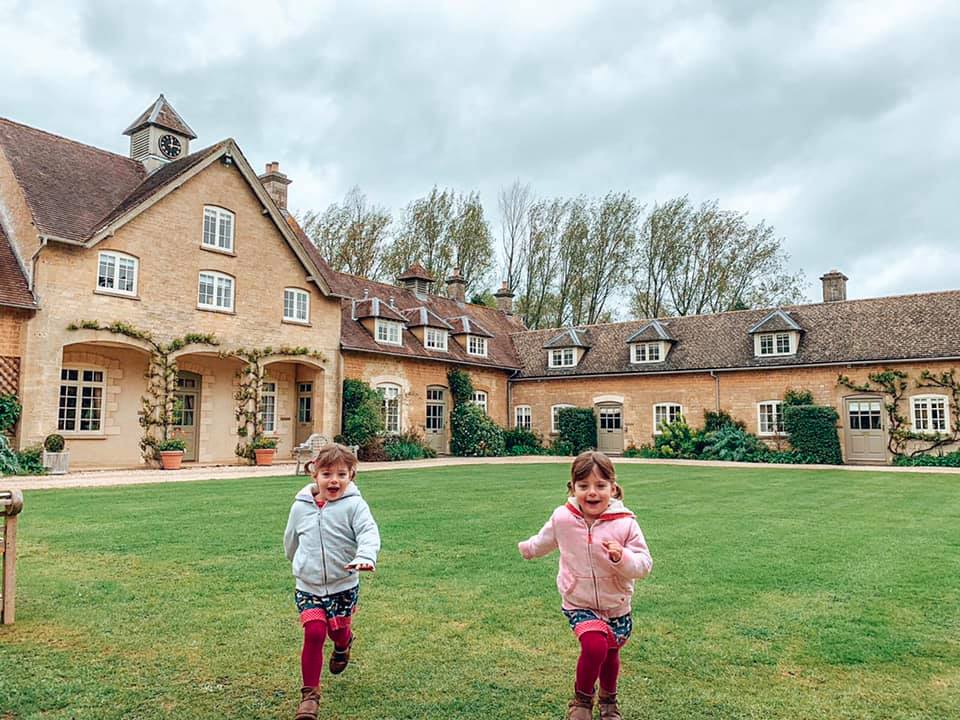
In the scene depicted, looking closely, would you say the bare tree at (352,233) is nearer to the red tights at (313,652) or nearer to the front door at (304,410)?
the front door at (304,410)

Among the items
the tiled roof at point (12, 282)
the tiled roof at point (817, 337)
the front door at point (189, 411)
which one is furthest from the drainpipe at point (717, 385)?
the tiled roof at point (12, 282)

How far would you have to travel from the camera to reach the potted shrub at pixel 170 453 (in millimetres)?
17562

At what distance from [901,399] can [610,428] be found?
956cm

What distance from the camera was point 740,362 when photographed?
2466 centimetres

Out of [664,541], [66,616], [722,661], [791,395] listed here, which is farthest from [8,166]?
[791,395]

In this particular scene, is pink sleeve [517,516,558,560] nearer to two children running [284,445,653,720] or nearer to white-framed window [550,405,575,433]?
two children running [284,445,653,720]

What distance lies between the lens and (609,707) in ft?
10.4

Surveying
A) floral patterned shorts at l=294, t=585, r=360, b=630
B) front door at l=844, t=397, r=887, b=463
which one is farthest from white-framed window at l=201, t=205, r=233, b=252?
front door at l=844, t=397, r=887, b=463

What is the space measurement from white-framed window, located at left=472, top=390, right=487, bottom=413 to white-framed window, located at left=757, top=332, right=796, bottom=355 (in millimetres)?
10138

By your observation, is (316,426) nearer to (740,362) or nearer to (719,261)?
(740,362)

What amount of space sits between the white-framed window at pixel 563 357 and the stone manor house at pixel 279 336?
2.4 inches

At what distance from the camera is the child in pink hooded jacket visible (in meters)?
3.17

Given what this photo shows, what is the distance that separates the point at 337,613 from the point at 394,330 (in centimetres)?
2118

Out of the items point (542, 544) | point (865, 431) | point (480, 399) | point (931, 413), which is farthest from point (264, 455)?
point (931, 413)
